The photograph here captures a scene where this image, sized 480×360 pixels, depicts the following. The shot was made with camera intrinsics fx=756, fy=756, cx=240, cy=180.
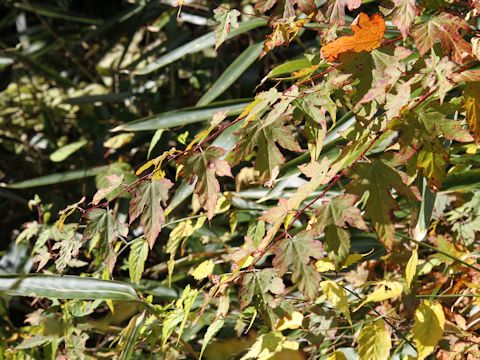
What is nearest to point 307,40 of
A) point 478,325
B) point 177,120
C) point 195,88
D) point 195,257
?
point 195,88

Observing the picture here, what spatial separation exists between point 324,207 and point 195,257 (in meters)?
0.70

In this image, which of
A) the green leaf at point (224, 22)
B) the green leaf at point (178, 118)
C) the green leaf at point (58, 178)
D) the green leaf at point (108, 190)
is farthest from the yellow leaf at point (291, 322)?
the green leaf at point (58, 178)

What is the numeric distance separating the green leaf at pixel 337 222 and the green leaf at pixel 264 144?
0.32ft

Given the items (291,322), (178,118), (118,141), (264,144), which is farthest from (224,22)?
(118,141)

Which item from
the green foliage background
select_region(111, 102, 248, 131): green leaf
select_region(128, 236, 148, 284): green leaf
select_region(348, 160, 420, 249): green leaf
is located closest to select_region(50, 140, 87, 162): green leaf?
the green foliage background

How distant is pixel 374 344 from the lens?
3.57 ft

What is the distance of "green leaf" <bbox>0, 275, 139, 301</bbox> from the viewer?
120 cm

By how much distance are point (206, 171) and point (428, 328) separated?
1.25 ft

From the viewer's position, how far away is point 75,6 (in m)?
2.87

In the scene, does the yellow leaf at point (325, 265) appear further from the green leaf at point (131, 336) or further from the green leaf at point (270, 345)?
the green leaf at point (131, 336)

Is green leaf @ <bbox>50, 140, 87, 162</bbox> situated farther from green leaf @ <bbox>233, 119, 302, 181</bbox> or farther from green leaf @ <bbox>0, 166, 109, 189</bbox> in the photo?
green leaf @ <bbox>233, 119, 302, 181</bbox>

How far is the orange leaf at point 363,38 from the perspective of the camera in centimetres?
96

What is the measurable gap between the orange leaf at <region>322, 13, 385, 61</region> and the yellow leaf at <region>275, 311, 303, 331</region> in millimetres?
421

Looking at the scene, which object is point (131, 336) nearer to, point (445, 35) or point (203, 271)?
point (203, 271)
